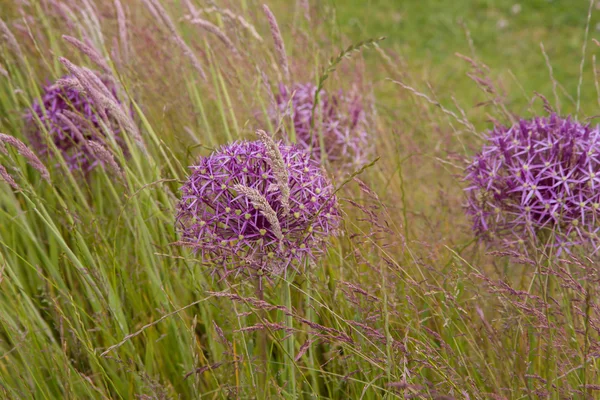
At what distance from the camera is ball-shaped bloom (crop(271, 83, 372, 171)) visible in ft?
9.98

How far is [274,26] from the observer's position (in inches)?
81.4

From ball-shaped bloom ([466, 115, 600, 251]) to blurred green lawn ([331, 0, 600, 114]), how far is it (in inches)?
146

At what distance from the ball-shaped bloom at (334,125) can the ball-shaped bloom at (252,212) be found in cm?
127

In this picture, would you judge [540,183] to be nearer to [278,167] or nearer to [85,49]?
[278,167]

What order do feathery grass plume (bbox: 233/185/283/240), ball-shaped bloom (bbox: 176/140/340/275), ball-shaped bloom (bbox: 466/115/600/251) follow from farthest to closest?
1. ball-shaped bloom (bbox: 466/115/600/251)
2. ball-shaped bloom (bbox: 176/140/340/275)
3. feathery grass plume (bbox: 233/185/283/240)

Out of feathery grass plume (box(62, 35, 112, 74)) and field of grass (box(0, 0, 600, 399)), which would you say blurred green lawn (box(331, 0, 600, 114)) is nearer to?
field of grass (box(0, 0, 600, 399))

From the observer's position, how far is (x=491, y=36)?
680 centimetres

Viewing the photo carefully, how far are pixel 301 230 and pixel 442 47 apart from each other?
18.5 feet

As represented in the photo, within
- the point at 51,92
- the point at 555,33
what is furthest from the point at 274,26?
the point at 555,33

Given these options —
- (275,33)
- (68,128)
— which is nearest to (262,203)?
(275,33)

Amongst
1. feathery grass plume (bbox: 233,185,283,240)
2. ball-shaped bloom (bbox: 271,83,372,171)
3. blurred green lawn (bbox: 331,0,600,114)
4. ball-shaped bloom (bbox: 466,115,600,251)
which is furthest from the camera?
blurred green lawn (bbox: 331,0,600,114)

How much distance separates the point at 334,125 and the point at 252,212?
4.84 ft

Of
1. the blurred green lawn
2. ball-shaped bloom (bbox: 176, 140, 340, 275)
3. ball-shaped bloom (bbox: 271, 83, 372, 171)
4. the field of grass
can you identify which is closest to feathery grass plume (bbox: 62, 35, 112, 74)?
the field of grass

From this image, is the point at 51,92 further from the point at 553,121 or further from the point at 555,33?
the point at 555,33
